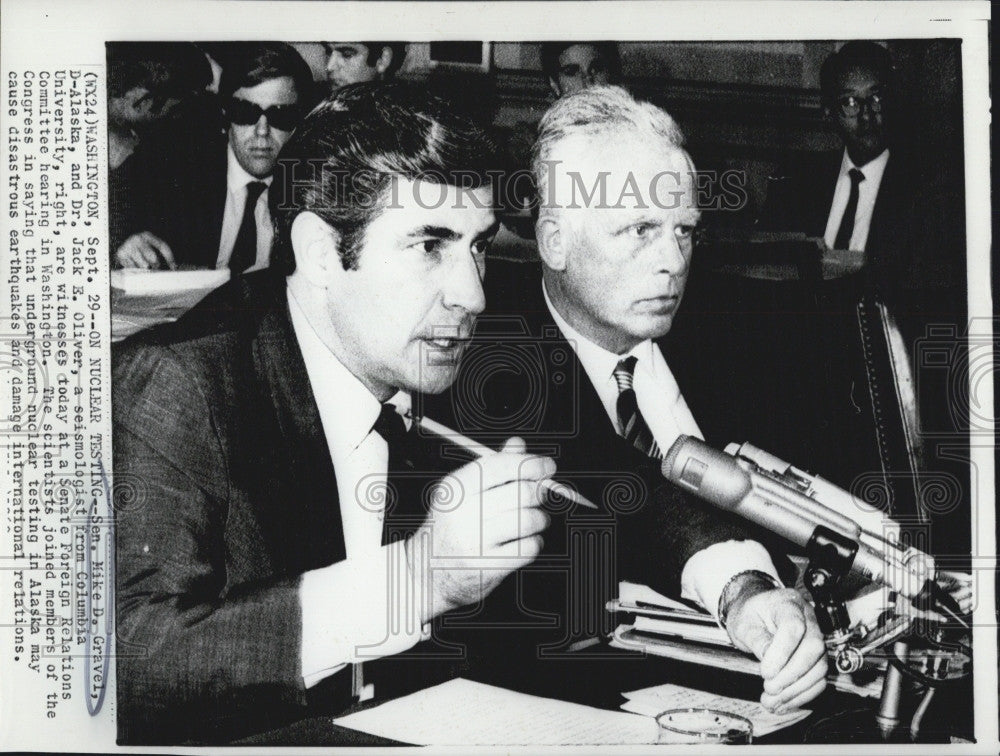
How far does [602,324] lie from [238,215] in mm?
703

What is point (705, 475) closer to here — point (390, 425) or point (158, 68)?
point (390, 425)

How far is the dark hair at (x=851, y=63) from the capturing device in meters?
1.81

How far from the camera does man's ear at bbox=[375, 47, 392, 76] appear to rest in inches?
70.0

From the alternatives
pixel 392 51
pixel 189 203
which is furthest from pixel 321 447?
pixel 392 51

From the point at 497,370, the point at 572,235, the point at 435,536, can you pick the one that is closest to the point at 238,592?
the point at 435,536

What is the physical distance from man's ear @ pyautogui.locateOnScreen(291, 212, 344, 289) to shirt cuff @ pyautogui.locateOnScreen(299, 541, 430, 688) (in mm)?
510

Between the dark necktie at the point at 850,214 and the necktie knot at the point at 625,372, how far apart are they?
1.47ft

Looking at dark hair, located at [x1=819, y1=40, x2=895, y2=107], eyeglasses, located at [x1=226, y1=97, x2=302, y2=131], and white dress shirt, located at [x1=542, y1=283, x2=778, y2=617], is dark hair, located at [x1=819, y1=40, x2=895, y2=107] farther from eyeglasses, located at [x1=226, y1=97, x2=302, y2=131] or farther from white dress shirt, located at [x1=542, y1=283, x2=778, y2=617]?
eyeglasses, located at [x1=226, y1=97, x2=302, y2=131]

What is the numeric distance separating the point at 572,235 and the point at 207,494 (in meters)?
0.81

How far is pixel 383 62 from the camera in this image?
178 cm

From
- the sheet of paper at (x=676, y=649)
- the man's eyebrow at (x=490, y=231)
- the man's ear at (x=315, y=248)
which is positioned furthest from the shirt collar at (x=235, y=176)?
the sheet of paper at (x=676, y=649)

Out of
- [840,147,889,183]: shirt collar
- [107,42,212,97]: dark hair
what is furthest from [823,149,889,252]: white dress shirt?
[107,42,212,97]: dark hair

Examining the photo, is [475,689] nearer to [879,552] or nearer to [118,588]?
[118,588]

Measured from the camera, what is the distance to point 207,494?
171cm
